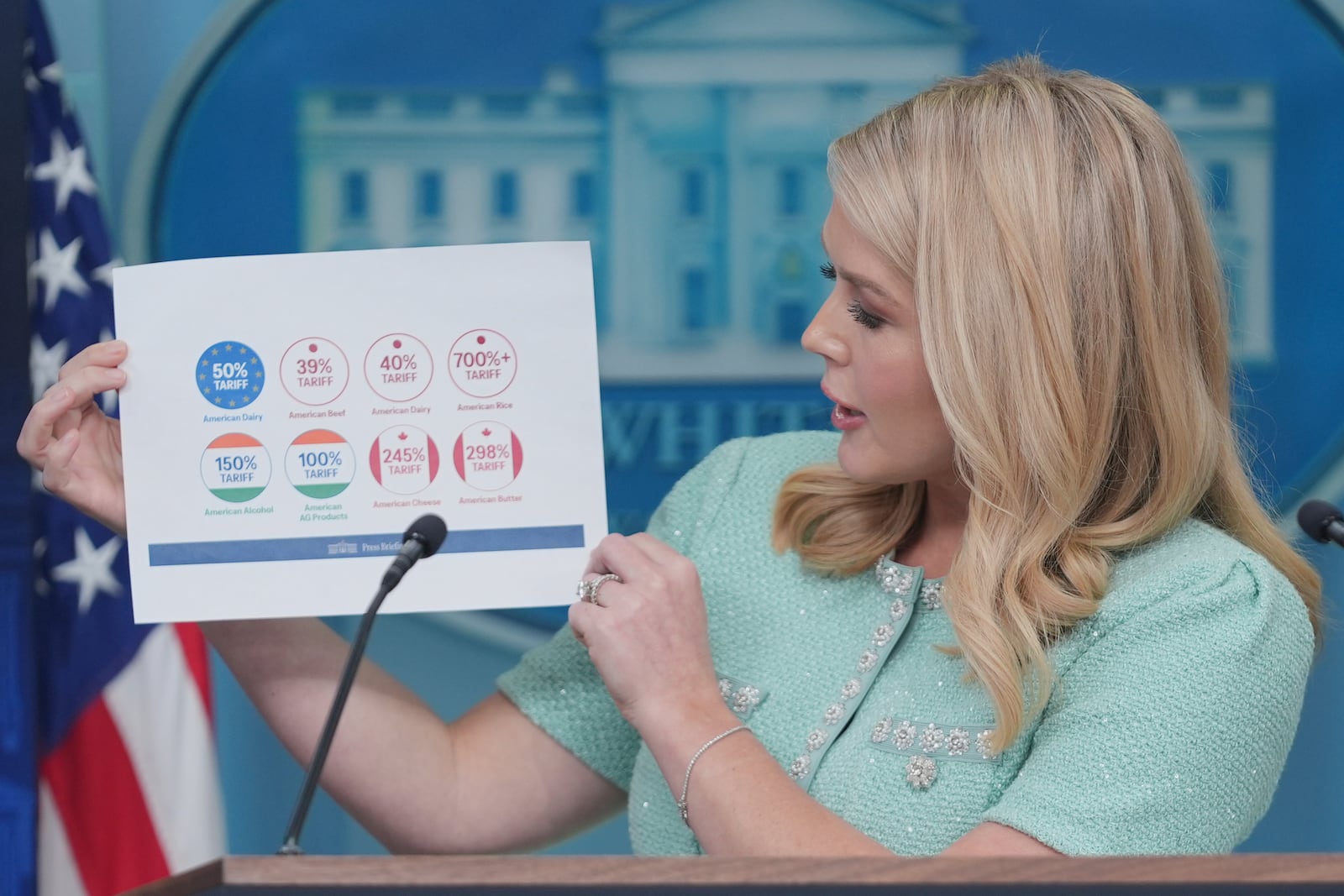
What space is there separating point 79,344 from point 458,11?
2.80 ft

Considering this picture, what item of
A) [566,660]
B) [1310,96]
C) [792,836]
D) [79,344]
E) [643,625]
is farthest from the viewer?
[1310,96]

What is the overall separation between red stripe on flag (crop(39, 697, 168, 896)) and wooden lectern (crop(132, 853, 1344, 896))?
4.63 feet

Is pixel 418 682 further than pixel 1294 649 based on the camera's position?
Yes

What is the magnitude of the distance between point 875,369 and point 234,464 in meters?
0.63

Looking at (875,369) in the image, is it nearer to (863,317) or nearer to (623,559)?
(863,317)

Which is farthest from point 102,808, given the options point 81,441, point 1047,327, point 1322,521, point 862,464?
point 1322,521

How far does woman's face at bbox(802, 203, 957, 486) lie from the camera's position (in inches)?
53.2

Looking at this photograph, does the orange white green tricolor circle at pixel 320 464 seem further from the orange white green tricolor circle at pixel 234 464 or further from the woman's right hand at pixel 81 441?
the woman's right hand at pixel 81 441

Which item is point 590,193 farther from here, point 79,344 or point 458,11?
point 79,344

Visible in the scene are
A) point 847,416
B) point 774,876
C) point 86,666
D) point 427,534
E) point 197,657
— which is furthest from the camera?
point 197,657

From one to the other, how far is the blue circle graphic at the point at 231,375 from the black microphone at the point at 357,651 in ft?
0.91

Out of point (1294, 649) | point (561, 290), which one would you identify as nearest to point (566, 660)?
point (561, 290)

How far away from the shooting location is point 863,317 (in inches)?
54.1

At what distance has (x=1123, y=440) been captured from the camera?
139cm
